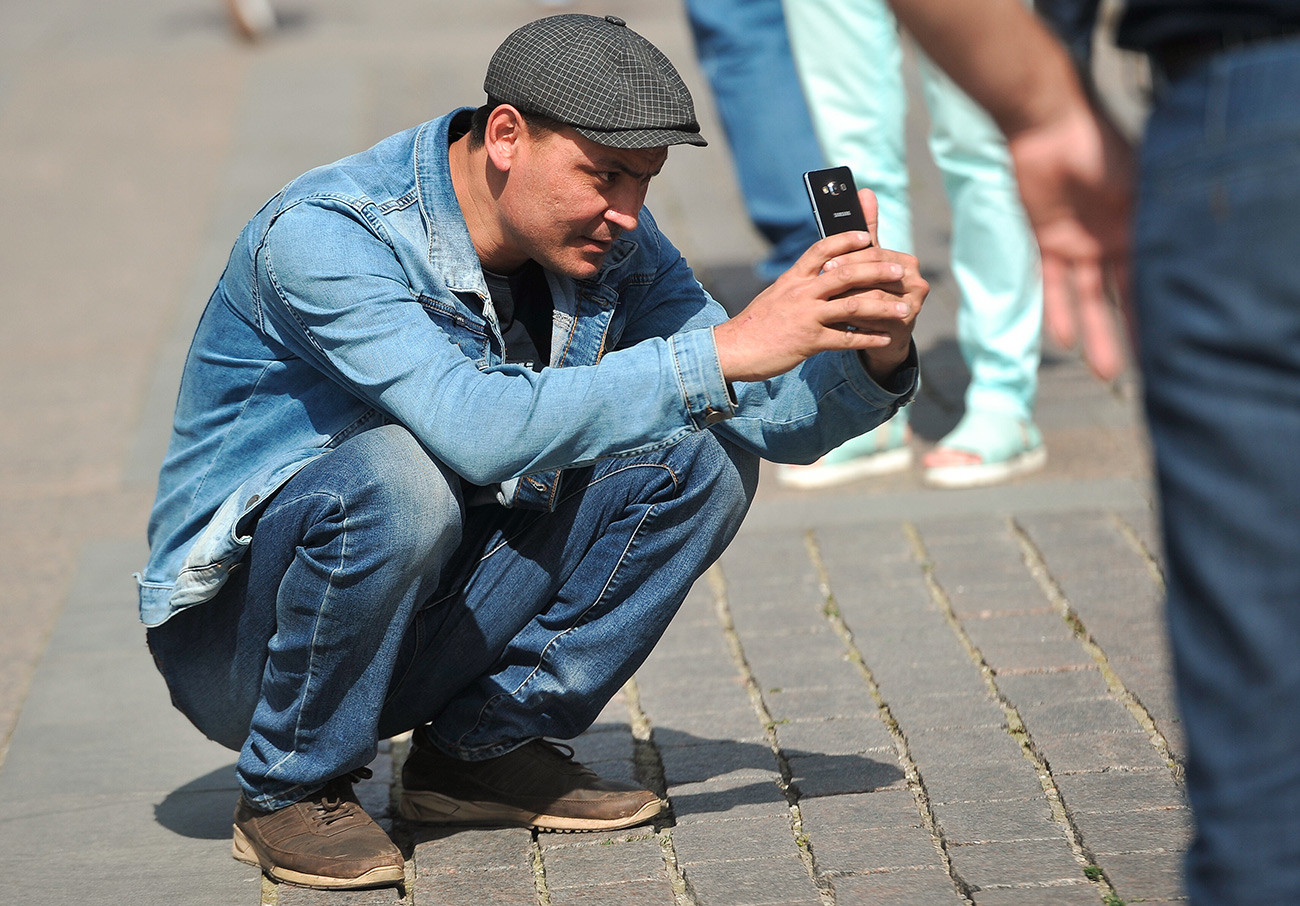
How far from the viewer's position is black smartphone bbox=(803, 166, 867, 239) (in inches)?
93.8

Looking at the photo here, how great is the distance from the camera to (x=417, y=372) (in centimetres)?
233

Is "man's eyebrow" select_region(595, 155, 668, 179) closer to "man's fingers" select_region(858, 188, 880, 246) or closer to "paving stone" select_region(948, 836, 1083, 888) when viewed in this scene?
"man's fingers" select_region(858, 188, 880, 246)

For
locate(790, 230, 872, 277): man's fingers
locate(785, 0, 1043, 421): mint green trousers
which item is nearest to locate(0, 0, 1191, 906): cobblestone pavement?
locate(785, 0, 1043, 421): mint green trousers

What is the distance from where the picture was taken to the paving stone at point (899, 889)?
2387 mm

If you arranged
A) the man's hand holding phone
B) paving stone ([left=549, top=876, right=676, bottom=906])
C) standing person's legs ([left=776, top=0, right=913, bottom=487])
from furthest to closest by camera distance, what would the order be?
standing person's legs ([left=776, top=0, right=913, bottom=487]), paving stone ([left=549, top=876, right=676, bottom=906]), the man's hand holding phone

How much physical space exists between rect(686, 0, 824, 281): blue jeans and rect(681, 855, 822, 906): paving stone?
2527 mm

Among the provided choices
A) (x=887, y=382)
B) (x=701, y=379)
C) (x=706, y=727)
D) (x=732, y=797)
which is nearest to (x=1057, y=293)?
(x=701, y=379)

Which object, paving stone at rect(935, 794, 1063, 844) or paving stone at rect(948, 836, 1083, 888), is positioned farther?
paving stone at rect(935, 794, 1063, 844)

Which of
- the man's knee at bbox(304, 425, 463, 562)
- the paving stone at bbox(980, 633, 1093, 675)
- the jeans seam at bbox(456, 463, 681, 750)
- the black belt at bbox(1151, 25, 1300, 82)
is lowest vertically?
the paving stone at bbox(980, 633, 1093, 675)

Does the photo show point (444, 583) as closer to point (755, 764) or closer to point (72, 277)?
point (755, 764)

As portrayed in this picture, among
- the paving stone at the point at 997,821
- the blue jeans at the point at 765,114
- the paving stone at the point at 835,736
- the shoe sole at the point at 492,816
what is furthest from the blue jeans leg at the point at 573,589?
the blue jeans at the point at 765,114

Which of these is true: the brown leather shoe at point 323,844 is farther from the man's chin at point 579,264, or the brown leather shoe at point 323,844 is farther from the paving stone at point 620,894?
the man's chin at point 579,264

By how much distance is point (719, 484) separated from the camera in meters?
2.59

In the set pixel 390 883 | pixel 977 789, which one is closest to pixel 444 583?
pixel 390 883
